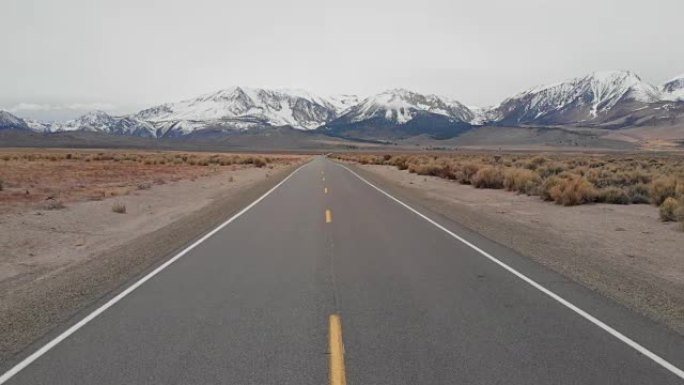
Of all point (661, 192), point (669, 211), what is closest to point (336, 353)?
point (669, 211)

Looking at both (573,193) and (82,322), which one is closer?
(82,322)

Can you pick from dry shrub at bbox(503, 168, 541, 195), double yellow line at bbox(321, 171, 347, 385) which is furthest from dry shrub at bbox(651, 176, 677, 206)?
double yellow line at bbox(321, 171, 347, 385)

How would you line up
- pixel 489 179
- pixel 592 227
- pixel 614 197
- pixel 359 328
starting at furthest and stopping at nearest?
pixel 489 179 < pixel 614 197 < pixel 592 227 < pixel 359 328

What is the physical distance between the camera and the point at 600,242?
13305 mm

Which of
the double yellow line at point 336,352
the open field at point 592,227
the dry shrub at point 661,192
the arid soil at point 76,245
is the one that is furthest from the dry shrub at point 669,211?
the double yellow line at point 336,352

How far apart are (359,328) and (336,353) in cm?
83

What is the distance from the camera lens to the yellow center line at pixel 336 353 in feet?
16.8

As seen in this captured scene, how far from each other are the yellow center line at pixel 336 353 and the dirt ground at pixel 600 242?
12.8 feet

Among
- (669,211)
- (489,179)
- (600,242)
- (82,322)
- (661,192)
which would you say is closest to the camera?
(82,322)

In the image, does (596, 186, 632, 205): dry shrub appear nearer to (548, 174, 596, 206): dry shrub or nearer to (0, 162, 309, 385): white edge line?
(548, 174, 596, 206): dry shrub

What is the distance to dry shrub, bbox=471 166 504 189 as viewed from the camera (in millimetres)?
29906

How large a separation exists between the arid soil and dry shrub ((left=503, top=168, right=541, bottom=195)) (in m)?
12.2

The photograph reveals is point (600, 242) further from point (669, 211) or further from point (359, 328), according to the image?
point (359, 328)

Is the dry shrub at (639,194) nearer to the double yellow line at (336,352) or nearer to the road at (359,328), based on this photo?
the road at (359,328)
